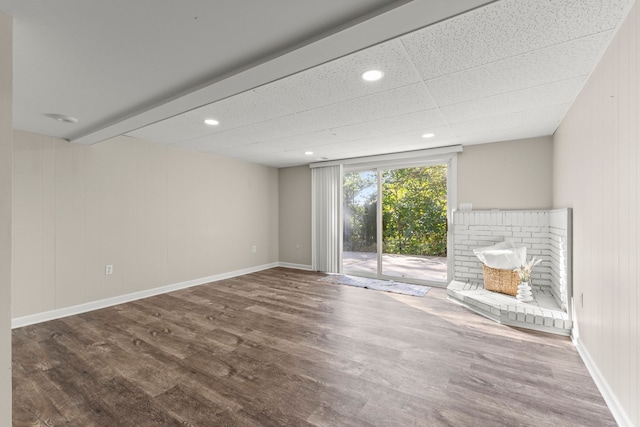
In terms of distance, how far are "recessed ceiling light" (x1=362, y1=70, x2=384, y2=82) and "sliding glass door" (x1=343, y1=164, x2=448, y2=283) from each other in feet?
9.54

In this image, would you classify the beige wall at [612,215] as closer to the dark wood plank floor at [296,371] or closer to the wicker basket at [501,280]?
the dark wood plank floor at [296,371]

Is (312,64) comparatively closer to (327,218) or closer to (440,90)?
(440,90)

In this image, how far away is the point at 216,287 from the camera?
4566mm

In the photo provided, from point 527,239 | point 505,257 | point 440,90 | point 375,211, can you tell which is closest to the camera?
point 440,90

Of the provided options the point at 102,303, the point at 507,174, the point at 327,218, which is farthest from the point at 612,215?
the point at 102,303

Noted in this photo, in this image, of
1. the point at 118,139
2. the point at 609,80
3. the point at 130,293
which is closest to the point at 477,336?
the point at 609,80

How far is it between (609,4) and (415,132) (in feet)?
7.28

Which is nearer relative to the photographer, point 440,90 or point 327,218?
point 440,90

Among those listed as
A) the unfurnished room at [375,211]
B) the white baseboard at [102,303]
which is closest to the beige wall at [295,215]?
the unfurnished room at [375,211]

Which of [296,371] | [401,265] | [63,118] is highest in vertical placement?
[63,118]

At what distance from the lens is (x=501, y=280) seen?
346 centimetres

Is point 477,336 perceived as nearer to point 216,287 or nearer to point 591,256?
point 591,256

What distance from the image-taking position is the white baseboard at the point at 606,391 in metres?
1.52

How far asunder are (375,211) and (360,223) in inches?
15.8
